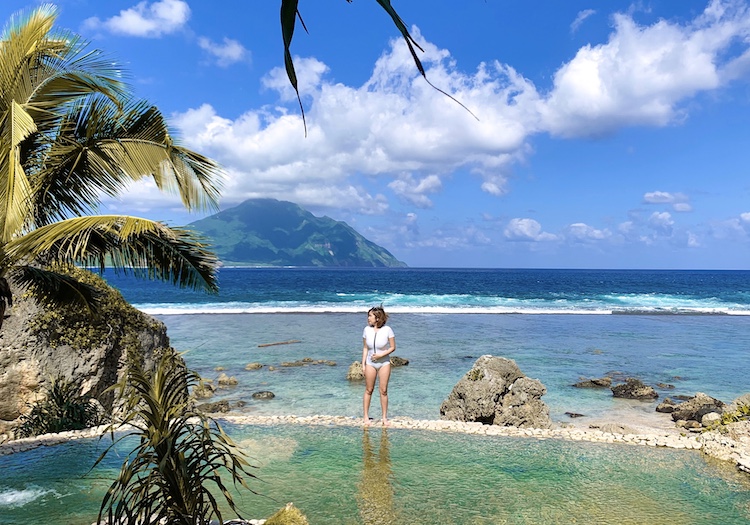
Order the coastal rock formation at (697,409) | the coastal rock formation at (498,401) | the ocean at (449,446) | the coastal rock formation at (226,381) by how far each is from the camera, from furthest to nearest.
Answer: the coastal rock formation at (226,381) < the coastal rock formation at (697,409) < the coastal rock formation at (498,401) < the ocean at (449,446)

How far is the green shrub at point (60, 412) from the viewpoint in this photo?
988cm

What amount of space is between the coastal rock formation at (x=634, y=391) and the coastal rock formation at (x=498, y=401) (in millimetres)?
4709

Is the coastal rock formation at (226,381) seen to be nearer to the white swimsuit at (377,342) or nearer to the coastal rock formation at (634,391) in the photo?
the white swimsuit at (377,342)

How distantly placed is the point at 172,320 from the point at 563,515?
32.7m

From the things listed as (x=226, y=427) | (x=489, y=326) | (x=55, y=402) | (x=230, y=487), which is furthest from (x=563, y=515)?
(x=489, y=326)

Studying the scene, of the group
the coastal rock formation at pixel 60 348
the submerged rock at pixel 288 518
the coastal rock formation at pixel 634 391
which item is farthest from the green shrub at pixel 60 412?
the coastal rock formation at pixel 634 391

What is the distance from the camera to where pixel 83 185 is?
25.2 ft

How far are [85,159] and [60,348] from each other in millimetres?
4771

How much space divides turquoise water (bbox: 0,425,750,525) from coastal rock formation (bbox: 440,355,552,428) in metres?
2.06

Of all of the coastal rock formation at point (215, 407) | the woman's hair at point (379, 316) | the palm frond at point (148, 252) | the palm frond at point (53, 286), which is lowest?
the coastal rock formation at point (215, 407)

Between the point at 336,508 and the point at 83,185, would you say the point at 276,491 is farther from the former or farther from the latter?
the point at 83,185

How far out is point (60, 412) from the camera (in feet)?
33.0

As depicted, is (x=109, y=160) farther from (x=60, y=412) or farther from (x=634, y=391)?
(x=634, y=391)

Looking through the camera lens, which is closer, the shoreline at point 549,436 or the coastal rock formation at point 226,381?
the shoreline at point 549,436
